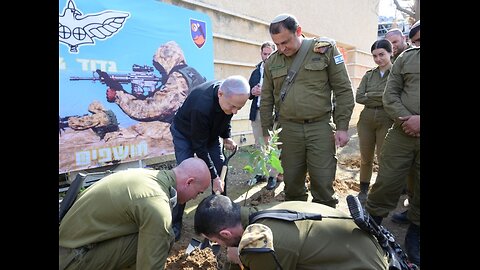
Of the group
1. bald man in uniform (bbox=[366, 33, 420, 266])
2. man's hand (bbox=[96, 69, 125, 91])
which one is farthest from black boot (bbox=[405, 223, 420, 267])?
man's hand (bbox=[96, 69, 125, 91])

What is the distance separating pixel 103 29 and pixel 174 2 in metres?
1.78

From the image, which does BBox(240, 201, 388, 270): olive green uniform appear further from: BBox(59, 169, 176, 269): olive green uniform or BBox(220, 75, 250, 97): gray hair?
BBox(220, 75, 250, 97): gray hair

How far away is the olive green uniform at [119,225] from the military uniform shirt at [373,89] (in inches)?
128

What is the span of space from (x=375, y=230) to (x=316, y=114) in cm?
155

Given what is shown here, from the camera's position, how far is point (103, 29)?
16.1 ft

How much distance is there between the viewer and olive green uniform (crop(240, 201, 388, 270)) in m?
1.85

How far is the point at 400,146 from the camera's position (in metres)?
3.20

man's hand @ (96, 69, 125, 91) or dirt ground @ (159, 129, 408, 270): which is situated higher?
man's hand @ (96, 69, 125, 91)

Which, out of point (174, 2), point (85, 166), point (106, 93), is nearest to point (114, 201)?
point (85, 166)

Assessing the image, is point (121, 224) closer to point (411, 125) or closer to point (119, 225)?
point (119, 225)

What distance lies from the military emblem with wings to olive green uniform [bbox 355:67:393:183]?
3.49 meters

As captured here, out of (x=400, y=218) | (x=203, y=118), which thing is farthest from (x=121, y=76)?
(x=400, y=218)

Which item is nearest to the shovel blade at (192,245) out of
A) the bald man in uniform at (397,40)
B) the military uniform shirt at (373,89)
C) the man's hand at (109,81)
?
the man's hand at (109,81)
